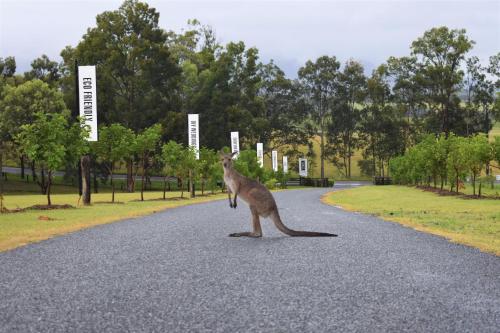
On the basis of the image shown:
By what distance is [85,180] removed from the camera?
3644 centimetres

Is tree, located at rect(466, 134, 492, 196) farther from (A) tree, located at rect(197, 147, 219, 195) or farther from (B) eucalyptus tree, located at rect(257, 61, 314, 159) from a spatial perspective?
(B) eucalyptus tree, located at rect(257, 61, 314, 159)

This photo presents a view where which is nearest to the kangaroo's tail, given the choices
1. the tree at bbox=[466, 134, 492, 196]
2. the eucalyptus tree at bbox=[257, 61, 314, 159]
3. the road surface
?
the road surface

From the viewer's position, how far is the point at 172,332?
20.9ft

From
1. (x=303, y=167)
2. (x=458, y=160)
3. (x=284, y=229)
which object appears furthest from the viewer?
(x=303, y=167)

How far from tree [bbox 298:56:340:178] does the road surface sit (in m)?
104

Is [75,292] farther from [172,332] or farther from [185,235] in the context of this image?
[185,235]

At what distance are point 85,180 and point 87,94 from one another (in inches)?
210

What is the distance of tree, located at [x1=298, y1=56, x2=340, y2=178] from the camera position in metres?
117

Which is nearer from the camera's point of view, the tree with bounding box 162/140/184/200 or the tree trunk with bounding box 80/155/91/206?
the tree trunk with bounding box 80/155/91/206

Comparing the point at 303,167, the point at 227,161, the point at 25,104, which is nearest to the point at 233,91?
the point at 303,167

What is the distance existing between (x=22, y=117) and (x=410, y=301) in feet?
222

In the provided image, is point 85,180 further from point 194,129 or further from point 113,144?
point 194,129

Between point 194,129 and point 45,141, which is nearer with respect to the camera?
point 45,141

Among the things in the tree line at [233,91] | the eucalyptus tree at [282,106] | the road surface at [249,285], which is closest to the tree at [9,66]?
the tree line at [233,91]
